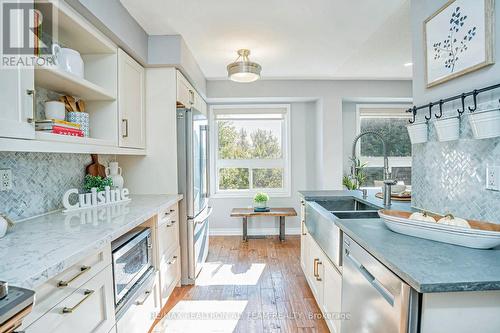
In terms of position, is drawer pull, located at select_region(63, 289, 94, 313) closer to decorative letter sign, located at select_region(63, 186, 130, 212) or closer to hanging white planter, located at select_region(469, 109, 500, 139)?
decorative letter sign, located at select_region(63, 186, 130, 212)

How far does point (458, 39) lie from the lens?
4.41 ft

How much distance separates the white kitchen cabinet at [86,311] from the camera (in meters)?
0.91

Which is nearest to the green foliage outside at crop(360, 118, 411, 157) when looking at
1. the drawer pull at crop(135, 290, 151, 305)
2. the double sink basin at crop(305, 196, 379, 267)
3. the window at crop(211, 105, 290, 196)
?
the window at crop(211, 105, 290, 196)

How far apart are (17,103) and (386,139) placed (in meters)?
4.69

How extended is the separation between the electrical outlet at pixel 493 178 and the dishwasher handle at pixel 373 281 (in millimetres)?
707

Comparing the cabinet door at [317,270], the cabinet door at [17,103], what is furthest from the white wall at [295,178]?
the cabinet door at [17,103]

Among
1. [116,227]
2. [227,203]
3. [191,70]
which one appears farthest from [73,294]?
[227,203]

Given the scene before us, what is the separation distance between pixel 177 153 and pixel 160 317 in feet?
4.74

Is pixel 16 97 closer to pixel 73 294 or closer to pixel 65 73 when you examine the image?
pixel 65 73

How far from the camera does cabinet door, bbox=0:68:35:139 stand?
1.09 meters

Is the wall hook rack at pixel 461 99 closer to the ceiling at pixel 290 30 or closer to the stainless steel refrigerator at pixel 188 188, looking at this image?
the ceiling at pixel 290 30

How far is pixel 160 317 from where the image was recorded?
204 cm

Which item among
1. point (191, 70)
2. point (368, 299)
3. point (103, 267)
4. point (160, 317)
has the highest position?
point (191, 70)

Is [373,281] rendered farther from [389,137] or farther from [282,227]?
[389,137]
